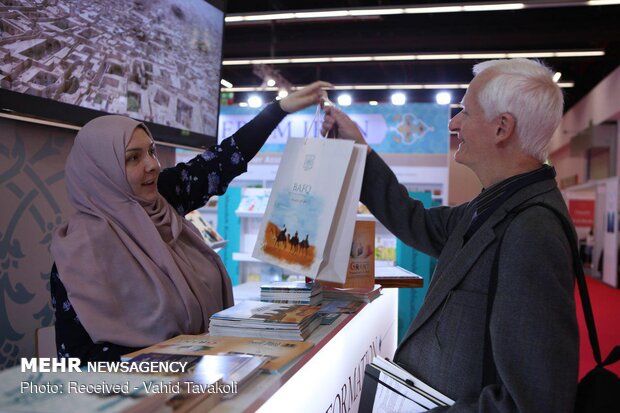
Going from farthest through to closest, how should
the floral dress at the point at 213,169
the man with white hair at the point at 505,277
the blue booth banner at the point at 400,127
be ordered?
1. the blue booth banner at the point at 400,127
2. the floral dress at the point at 213,169
3. the man with white hair at the point at 505,277

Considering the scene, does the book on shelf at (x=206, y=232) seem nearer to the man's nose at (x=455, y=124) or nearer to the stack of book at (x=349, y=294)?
the stack of book at (x=349, y=294)

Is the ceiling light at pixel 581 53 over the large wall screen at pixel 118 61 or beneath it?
over

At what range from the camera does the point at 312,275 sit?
187cm

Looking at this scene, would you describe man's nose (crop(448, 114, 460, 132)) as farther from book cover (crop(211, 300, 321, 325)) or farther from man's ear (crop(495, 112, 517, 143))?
book cover (crop(211, 300, 321, 325))

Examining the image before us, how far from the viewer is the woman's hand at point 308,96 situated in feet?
7.48

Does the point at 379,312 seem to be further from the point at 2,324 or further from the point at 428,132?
the point at 428,132

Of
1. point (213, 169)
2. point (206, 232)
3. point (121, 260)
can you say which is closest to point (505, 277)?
point (121, 260)

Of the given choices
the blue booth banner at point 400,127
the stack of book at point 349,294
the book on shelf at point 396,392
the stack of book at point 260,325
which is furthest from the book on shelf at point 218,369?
the blue booth banner at point 400,127

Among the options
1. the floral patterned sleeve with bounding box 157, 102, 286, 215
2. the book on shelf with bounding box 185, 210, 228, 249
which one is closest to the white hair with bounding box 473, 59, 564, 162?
the floral patterned sleeve with bounding box 157, 102, 286, 215

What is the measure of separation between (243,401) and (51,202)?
1784mm

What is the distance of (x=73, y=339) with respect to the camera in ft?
5.75

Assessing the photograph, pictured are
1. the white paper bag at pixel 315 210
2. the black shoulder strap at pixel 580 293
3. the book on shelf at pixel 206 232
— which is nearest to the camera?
the black shoulder strap at pixel 580 293

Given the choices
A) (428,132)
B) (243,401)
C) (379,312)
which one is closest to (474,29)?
(428,132)

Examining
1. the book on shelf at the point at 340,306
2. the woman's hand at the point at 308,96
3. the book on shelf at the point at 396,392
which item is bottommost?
the book on shelf at the point at 396,392
